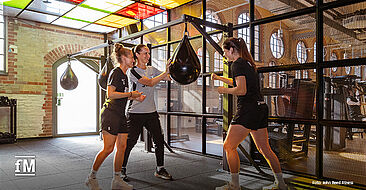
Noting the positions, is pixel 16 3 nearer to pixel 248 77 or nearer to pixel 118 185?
pixel 118 185

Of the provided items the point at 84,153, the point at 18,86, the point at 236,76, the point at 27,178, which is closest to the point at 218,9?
the point at 236,76

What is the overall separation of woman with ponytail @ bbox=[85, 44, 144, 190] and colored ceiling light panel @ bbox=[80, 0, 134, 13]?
2.89 metres

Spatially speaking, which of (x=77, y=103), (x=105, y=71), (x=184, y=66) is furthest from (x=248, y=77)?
(x=77, y=103)

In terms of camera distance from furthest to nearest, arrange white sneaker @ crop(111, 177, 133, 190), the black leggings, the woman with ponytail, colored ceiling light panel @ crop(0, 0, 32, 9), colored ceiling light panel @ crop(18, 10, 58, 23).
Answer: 1. colored ceiling light panel @ crop(18, 10, 58, 23)
2. colored ceiling light panel @ crop(0, 0, 32, 9)
3. the black leggings
4. white sneaker @ crop(111, 177, 133, 190)
5. the woman with ponytail

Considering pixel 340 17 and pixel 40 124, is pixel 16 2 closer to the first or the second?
pixel 40 124

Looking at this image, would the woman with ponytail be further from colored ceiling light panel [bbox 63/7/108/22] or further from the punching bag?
colored ceiling light panel [bbox 63/7/108/22]

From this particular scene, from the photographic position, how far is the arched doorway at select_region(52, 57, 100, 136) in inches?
279

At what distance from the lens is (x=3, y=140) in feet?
19.0

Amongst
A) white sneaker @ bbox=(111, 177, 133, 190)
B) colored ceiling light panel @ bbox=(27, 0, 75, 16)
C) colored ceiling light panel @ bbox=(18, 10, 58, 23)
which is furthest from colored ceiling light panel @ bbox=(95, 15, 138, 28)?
white sneaker @ bbox=(111, 177, 133, 190)

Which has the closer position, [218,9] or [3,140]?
[218,9]

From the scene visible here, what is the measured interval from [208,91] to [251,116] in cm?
226

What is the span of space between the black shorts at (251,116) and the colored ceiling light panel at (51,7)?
14.9 ft

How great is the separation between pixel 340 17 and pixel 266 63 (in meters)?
1.08

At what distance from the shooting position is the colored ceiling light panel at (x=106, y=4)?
5365mm
